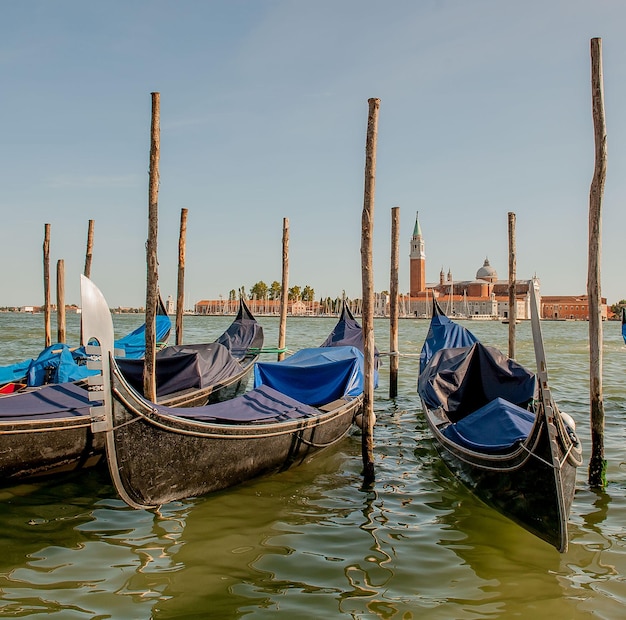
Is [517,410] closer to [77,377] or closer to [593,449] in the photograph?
[593,449]

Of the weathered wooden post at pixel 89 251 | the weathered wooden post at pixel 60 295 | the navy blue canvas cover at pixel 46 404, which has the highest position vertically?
the weathered wooden post at pixel 89 251

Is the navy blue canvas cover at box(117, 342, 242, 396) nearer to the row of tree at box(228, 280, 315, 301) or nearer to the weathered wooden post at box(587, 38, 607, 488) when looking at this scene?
the weathered wooden post at box(587, 38, 607, 488)

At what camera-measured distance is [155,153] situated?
589 centimetres

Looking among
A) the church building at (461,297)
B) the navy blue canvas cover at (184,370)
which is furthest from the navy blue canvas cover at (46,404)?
the church building at (461,297)

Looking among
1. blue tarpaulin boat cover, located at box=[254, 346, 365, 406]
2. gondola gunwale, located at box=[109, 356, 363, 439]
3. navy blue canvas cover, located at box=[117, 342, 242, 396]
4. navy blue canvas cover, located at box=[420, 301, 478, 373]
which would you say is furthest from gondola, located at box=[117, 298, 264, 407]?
navy blue canvas cover, located at box=[420, 301, 478, 373]

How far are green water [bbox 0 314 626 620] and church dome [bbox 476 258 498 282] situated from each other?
3346 inches

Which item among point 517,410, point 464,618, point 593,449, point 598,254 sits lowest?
point 464,618

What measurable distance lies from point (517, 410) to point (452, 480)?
81cm

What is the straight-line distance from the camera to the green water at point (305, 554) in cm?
277

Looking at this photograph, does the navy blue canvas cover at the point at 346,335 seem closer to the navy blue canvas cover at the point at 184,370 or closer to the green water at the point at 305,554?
the navy blue canvas cover at the point at 184,370

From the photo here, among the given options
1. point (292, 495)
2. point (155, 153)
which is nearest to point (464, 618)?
point (292, 495)

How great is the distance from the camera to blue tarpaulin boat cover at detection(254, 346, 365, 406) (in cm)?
602

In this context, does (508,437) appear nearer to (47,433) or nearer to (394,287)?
(47,433)

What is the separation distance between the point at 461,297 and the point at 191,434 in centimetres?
7617
